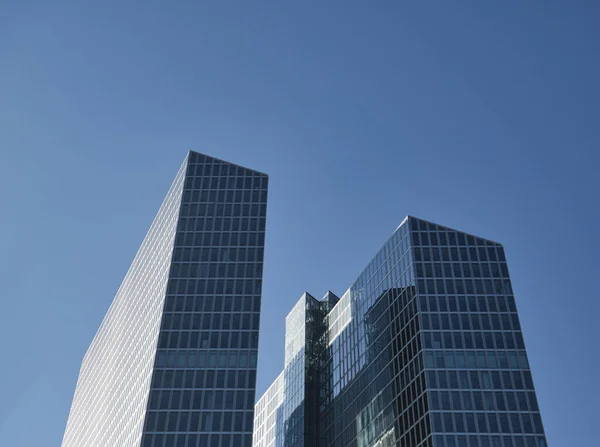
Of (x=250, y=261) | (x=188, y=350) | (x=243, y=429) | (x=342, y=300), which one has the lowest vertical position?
(x=243, y=429)

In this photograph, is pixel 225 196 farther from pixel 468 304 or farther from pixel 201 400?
pixel 468 304

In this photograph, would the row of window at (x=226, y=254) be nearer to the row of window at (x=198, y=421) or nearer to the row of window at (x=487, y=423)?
the row of window at (x=198, y=421)

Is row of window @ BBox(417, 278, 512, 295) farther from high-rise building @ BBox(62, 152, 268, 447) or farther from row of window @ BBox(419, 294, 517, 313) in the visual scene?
high-rise building @ BBox(62, 152, 268, 447)

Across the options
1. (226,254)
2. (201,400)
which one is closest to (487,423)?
(201,400)

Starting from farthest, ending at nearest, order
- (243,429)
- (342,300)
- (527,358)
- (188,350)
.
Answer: (342,300)
(527,358)
(188,350)
(243,429)

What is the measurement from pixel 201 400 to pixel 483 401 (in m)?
37.9

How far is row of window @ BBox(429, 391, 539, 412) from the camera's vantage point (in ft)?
363

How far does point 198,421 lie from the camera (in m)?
102

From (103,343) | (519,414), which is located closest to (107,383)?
(103,343)

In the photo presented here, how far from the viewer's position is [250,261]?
121m

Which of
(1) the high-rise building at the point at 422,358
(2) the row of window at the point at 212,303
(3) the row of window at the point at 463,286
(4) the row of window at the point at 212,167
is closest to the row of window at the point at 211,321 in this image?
(2) the row of window at the point at 212,303

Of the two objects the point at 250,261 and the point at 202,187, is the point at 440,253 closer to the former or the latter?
the point at 250,261

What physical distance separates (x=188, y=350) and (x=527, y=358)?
47.6 m

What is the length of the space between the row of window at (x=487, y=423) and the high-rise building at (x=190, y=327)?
25578 millimetres
